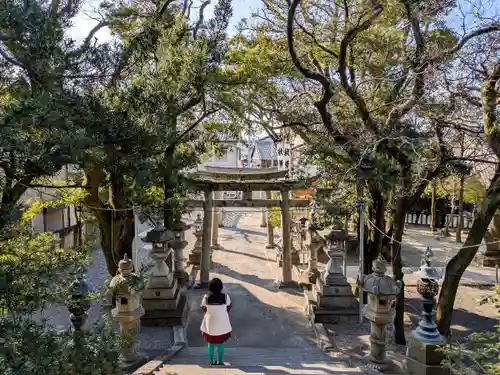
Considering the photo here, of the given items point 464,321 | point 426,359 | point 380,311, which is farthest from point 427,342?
point 464,321

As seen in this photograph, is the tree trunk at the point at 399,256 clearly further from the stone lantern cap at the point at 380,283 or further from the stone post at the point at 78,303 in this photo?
the stone post at the point at 78,303

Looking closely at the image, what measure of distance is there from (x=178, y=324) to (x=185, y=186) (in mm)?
3643

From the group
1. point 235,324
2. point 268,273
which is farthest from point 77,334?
point 268,273

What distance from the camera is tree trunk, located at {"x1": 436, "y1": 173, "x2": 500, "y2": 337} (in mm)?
6617

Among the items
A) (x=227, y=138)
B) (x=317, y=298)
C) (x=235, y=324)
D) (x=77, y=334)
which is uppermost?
(x=227, y=138)

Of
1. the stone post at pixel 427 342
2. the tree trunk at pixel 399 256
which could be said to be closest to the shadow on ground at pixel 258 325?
the tree trunk at pixel 399 256

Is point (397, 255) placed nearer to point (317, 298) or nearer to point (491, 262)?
point (317, 298)

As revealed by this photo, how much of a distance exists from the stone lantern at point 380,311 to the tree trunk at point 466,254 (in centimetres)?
88

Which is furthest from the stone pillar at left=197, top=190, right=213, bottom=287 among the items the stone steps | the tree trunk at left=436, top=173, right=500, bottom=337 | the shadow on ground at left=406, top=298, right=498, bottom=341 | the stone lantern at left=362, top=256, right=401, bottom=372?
the tree trunk at left=436, top=173, right=500, bottom=337

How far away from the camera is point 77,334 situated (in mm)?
3635

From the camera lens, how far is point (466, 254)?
271 inches

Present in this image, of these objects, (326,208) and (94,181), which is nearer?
(94,181)

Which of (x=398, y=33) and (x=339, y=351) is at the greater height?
(x=398, y=33)

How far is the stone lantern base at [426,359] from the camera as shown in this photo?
5.42 metres
